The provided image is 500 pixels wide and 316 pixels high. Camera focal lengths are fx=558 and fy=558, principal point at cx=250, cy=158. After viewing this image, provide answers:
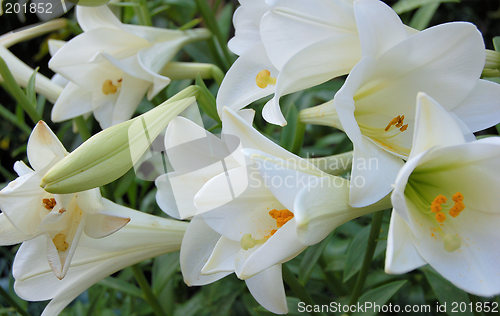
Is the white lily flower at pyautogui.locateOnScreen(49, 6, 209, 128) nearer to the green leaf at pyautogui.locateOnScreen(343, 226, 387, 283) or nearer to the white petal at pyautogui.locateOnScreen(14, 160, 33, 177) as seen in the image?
the white petal at pyautogui.locateOnScreen(14, 160, 33, 177)

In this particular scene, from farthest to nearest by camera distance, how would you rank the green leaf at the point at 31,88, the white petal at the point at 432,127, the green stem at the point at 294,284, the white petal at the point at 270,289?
1. the green leaf at the point at 31,88
2. the green stem at the point at 294,284
3. the white petal at the point at 270,289
4. the white petal at the point at 432,127

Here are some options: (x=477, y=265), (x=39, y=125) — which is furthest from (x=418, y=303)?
(x=39, y=125)

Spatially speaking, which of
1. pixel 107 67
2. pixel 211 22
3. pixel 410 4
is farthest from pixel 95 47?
pixel 410 4

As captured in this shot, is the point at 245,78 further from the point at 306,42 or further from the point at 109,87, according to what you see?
the point at 109,87

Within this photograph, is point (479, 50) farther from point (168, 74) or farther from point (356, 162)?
Answer: point (168, 74)

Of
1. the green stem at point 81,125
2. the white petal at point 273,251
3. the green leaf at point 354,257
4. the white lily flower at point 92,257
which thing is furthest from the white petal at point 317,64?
the green stem at point 81,125

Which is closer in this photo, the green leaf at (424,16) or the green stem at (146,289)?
the green stem at (146,289)

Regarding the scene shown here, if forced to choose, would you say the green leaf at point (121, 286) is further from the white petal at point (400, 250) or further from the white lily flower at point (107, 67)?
the white petal at point (400, 250)
